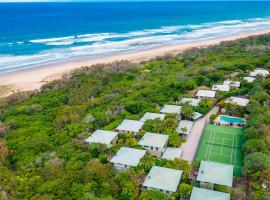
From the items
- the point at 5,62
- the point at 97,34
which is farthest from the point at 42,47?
the point at 97,34

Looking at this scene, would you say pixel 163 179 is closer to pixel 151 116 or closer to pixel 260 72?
pixel 151 116

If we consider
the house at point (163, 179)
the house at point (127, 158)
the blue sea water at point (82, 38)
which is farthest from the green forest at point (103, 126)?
the blue sea water at point (82, 38)

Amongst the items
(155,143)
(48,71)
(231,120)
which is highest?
(48,71)

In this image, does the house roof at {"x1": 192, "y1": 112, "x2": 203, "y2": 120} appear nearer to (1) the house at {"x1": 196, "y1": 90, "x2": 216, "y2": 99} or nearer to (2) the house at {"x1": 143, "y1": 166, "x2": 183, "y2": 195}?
(1) the house at {"x1": 196, "y1": 90, "x2": 216, "y2": 99}

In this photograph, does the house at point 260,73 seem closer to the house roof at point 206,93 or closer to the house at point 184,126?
the house roof at point 206,93

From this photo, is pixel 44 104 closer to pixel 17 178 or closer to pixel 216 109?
pixel 17 178

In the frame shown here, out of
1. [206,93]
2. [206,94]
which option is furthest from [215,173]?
[206,93]
